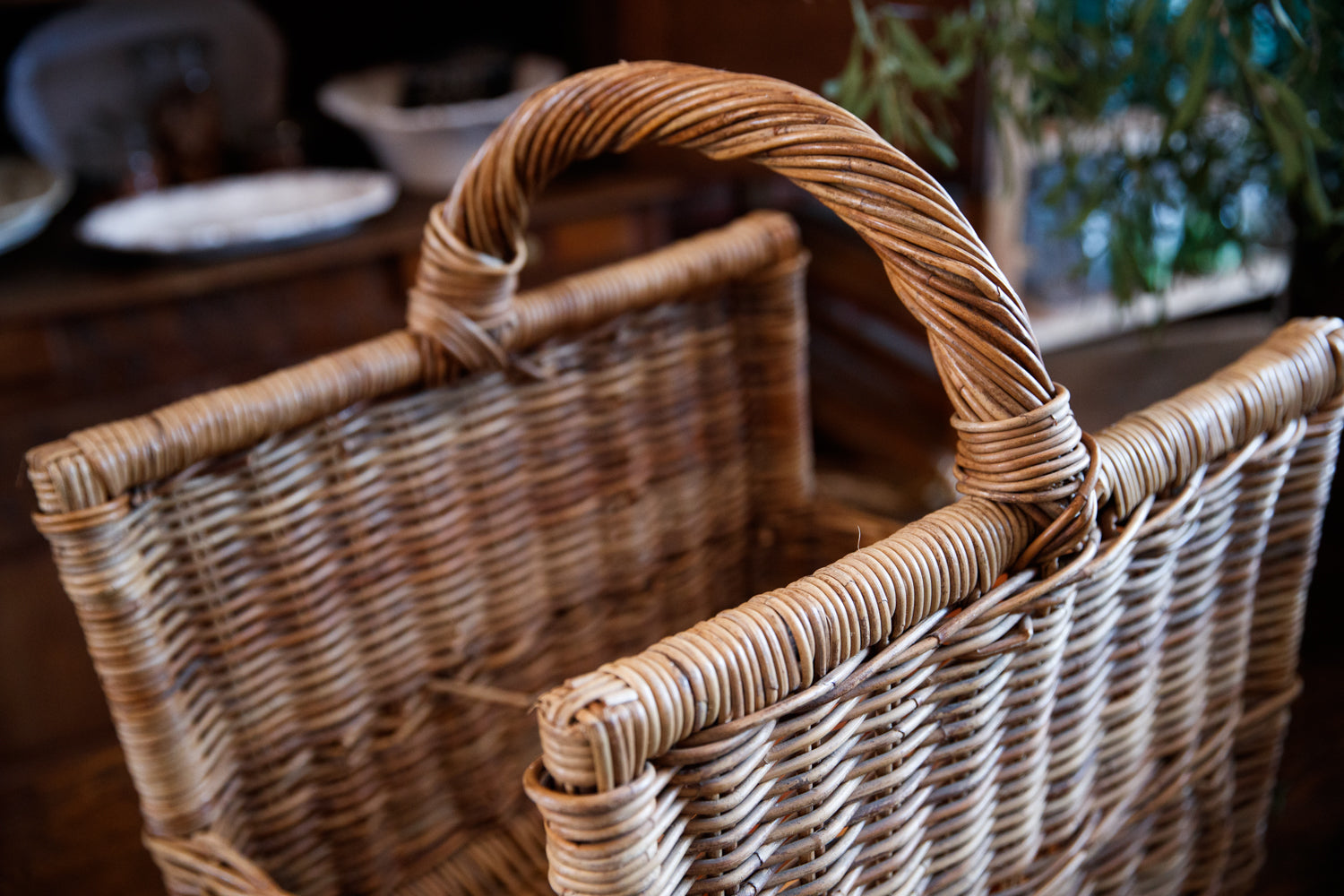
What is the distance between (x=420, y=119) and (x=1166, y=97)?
36.2 inches

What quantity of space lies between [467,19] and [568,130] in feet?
4.59

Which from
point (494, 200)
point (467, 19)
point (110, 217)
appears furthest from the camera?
point (467, 19)

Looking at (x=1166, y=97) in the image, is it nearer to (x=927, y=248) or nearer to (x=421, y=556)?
(x=927, y=248)

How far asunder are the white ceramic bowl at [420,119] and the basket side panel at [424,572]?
Answer: 2.41 ft

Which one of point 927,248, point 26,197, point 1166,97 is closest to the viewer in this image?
point 927,248

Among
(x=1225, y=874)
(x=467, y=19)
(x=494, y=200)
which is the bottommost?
(x=1225, y=874)

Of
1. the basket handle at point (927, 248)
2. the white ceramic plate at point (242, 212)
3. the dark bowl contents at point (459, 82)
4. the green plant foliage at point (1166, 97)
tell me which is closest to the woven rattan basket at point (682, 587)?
the basket handle at point (927, 248)

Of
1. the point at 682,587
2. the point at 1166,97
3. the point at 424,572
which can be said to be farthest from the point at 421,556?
the point at 1166,97

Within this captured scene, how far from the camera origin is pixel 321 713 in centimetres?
61

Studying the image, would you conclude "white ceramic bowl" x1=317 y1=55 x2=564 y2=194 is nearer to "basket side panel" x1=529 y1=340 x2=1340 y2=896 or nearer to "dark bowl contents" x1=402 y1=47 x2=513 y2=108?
"dark bowl contents" x1=402 y1=47 x2=513 y2=108

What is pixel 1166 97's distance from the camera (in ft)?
2.39

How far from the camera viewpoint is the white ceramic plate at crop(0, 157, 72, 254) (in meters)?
1.21

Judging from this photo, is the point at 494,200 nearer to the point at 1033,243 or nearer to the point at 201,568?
the point at 201,568

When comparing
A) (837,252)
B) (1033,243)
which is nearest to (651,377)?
(837,252)
